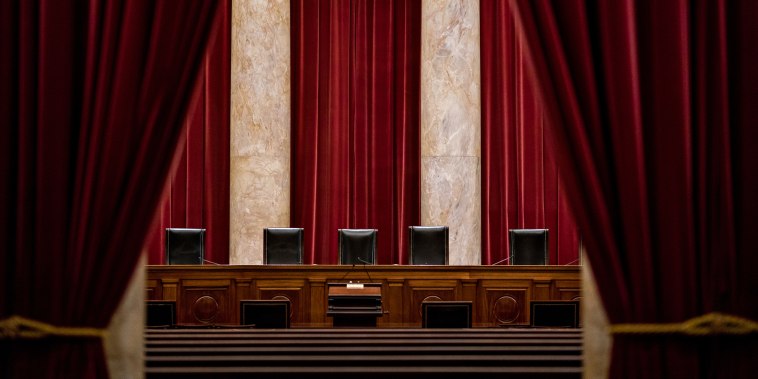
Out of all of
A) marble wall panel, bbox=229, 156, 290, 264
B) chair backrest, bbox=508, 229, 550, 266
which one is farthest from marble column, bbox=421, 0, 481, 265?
marble wall panel, bbox=229, 156, 290, 264

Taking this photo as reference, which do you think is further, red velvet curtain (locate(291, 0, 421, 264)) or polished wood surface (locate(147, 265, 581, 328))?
red velvet curtain (locate(291, 0, 421, 264))

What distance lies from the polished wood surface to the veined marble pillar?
2.23 metres

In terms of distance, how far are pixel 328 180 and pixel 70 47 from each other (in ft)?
23.8

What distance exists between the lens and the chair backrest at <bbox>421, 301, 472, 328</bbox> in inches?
162

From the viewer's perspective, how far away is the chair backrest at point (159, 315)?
4500 millimetres

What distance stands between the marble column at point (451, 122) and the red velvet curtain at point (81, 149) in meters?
6.27

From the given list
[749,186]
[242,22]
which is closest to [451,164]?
[242,22]

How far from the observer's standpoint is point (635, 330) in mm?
2148

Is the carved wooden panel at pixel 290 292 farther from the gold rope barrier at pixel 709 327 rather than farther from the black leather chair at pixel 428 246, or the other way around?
the gold rope barrier at pixel 709 327

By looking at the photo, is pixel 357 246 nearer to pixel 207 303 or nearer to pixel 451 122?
pixel 207 303

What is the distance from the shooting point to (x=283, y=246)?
7.12 meters

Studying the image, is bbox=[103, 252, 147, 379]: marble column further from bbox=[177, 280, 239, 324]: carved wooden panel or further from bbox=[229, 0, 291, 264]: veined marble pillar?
bbox=[229, 0, 291, 264]: veined marble pillar

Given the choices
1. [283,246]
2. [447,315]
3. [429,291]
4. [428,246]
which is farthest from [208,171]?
[447,315]

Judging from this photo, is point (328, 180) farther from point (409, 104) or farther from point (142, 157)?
point (142, 157)
